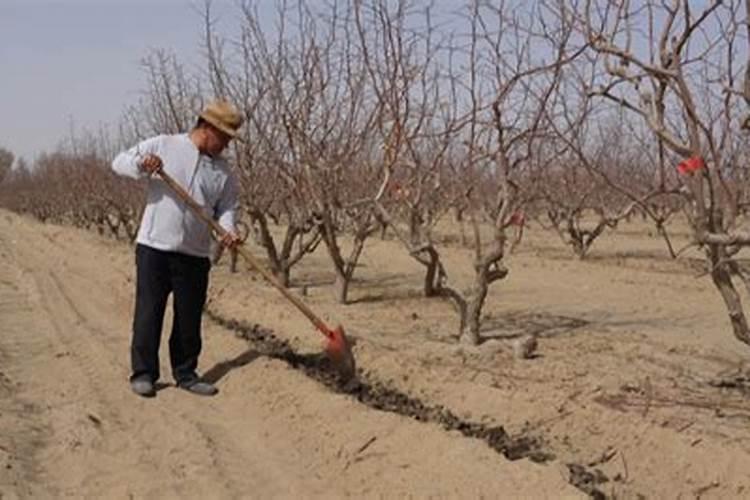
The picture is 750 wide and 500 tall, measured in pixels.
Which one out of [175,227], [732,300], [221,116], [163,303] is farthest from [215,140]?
[732,300]

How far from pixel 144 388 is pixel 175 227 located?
975 millimetres

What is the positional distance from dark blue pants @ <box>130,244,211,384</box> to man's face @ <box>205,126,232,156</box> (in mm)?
658

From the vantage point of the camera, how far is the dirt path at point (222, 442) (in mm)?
4379

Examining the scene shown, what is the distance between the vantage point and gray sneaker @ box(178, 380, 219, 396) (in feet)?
20.3

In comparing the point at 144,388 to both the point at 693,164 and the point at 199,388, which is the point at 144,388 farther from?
the point at 693,164

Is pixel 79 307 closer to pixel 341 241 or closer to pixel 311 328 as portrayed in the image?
pixel 311 328

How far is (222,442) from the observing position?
519 cm

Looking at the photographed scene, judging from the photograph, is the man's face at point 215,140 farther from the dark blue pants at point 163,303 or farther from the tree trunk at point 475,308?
the tree trunk at point 475,308

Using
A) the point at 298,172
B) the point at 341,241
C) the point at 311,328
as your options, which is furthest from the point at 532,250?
the point at 311,328

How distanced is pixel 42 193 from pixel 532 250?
27.7 metres

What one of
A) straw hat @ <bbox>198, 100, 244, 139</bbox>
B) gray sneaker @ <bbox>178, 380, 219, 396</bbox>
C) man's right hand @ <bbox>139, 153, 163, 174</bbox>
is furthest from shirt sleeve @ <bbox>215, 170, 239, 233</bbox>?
gray sneaker @ <bbox>178, 380, 219, 396</bbox>

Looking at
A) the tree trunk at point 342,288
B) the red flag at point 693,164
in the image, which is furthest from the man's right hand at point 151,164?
the tree trunk at point 342,288

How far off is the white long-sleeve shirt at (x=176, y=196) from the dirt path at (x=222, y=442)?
0.93m

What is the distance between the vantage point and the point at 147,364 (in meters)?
6.07
